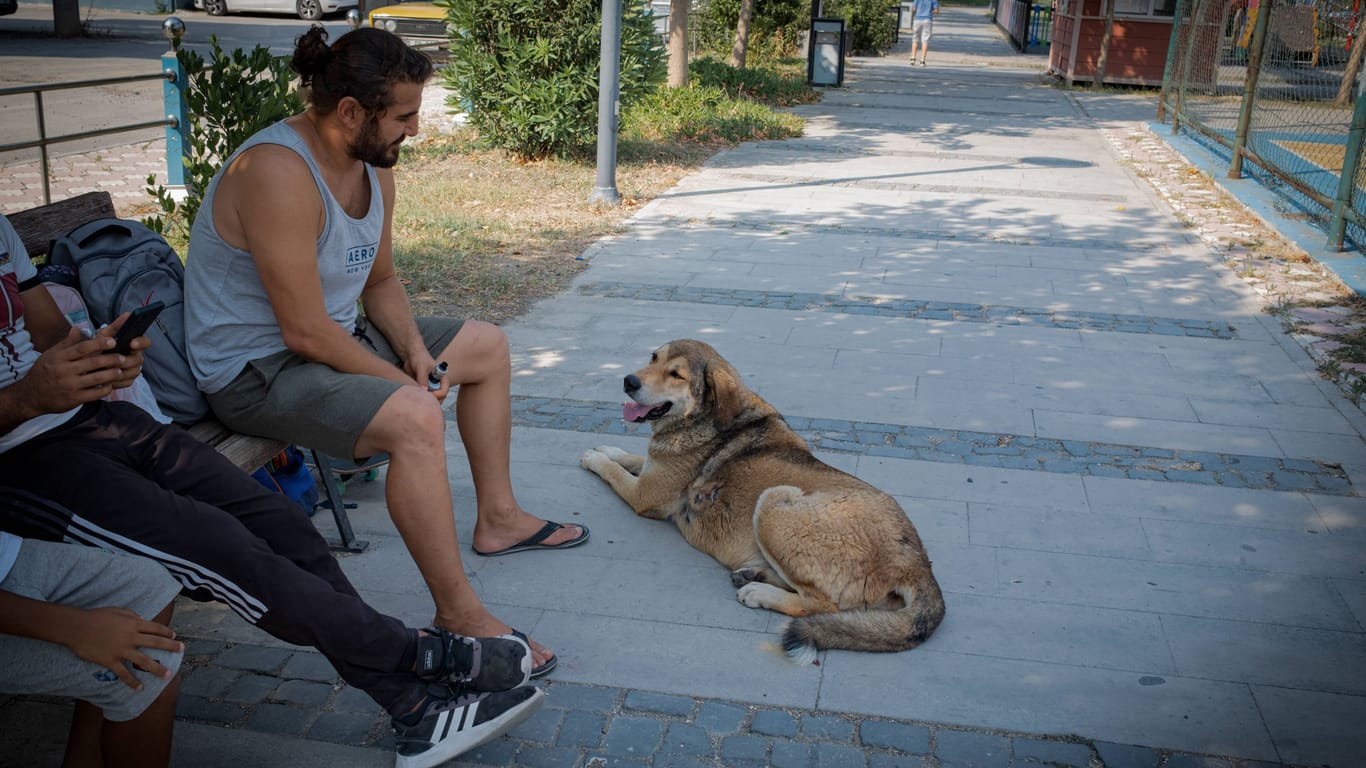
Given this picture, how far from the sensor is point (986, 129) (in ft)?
54.6

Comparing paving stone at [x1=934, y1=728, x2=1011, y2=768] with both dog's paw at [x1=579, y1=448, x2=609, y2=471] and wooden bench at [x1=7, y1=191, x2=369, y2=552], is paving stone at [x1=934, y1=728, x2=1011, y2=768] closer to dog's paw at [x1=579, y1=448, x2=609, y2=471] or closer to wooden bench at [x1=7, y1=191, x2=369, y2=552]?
dog's paw at [x1=579, y1=448, x2=609, y2=471]

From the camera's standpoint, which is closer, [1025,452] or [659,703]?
[659,703]

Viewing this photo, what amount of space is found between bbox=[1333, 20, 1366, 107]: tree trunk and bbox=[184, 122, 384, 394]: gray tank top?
10366 mm

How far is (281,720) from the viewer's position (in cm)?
312

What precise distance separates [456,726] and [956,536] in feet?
7.63

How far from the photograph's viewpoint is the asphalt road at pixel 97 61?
13.5m

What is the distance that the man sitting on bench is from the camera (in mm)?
2596

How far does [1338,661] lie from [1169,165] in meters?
11.5

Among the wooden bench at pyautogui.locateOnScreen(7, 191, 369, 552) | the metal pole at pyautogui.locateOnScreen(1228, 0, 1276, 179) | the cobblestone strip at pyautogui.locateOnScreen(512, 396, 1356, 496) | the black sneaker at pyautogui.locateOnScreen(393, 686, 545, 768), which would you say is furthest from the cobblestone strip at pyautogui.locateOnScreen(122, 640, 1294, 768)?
the metal pole at pyautogui.locateOnScreen(1228, 0, 1276, 179)

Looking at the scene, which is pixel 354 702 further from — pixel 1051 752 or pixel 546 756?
pixel 1051 752

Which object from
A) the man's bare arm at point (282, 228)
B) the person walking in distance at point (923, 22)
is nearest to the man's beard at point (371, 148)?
the man's bare arm at point (282, 228)

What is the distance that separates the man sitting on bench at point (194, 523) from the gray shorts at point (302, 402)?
36 centimetres

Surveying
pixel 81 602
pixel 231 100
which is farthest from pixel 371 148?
pixel 231 100

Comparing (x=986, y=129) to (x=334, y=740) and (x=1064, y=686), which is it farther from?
(x=334, y=740)
